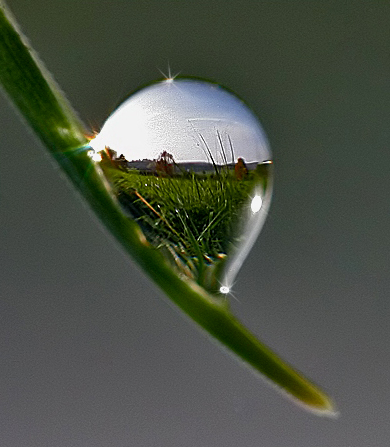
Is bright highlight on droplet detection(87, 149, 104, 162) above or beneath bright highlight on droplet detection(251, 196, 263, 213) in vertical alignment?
beneath

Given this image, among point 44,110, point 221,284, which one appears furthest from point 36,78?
point 221,284

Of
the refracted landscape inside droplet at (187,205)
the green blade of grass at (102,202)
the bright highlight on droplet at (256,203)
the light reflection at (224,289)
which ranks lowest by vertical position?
the green blade of grass at (102,202)

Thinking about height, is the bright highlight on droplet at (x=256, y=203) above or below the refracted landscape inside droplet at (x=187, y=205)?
above

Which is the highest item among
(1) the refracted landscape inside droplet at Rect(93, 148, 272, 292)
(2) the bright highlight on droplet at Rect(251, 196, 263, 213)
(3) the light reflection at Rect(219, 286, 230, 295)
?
(2) the bright highlight on droplet at Rect(251, 196, 263, 213)

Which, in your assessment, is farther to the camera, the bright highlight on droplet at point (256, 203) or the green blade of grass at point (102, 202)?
the bright highlight on droplet at point (256, 203)

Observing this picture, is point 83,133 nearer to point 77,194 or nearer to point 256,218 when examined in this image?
point 77,194
